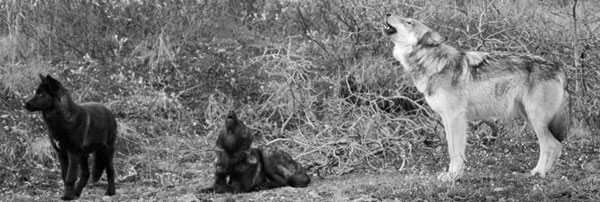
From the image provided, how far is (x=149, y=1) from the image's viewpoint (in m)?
14.5

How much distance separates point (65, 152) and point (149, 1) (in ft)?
18.0

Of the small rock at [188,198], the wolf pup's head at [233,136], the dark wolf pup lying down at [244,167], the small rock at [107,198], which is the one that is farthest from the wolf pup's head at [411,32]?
the small rock at [107,198]

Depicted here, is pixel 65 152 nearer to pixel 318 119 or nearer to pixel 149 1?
pixel 318 119

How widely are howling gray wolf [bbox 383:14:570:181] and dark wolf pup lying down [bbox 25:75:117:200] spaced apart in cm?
340

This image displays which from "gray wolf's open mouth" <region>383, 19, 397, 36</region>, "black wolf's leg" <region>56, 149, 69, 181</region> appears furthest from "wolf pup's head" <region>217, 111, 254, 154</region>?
"gray wolf's open mouth" <region>383, 19, 397, 36</region>

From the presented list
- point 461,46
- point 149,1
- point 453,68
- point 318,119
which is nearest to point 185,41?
point 149,1

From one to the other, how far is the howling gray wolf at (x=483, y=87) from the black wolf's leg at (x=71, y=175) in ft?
12.2

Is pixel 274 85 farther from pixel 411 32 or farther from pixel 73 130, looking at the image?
pixel 73 130

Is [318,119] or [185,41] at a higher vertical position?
[185,41]

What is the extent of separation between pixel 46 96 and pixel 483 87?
462cm

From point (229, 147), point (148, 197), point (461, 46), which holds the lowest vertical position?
point (148, 197)

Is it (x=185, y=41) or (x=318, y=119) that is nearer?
(x=318, y=119)

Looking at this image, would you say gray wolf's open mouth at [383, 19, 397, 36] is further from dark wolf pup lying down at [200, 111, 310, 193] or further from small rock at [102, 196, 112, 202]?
small rock at [102, 196, 112, 202]

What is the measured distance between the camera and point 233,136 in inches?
373
